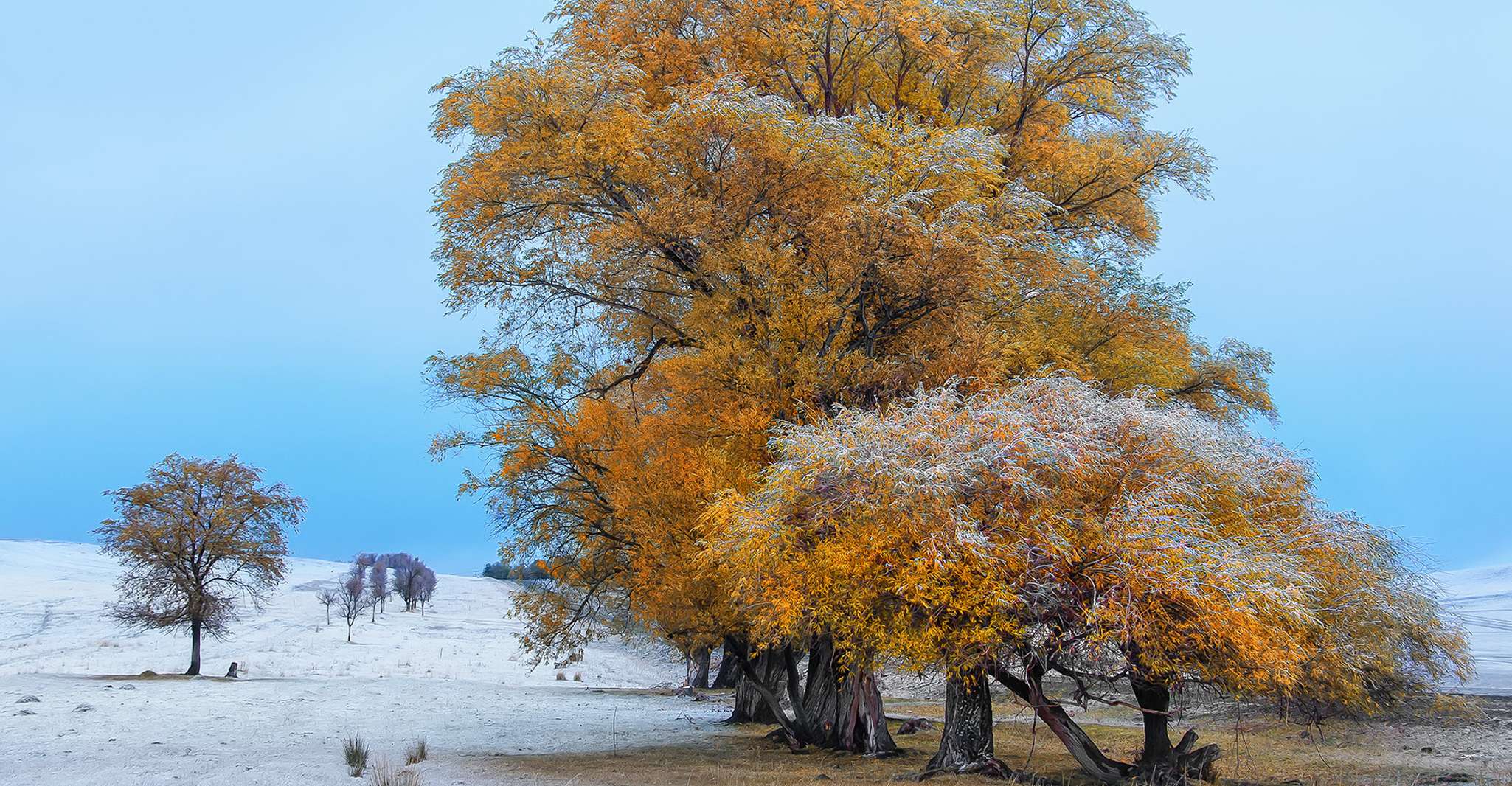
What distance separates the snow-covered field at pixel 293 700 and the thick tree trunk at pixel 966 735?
6333 millimetres

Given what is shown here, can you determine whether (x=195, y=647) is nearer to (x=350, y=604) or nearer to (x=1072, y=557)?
(x=350, y=604)

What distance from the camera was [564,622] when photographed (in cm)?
1867

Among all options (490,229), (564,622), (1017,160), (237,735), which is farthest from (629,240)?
(237,735)

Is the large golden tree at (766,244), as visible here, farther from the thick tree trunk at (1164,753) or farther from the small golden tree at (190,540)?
the small golden tree at (190,540)

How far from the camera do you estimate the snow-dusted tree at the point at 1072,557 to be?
1045 centimetres

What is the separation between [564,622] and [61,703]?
45.4 ft

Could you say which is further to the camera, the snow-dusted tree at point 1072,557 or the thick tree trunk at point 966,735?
the thick tree trunk at point 966,735

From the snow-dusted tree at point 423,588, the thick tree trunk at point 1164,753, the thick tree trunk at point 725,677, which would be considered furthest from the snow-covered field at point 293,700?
the thick tree trunk at point 1164,753

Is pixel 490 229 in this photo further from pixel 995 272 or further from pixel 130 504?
pixel 130 504

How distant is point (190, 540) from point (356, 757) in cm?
2680

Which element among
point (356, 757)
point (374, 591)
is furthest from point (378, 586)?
point (356, 757)

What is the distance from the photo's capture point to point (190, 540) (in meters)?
35.7

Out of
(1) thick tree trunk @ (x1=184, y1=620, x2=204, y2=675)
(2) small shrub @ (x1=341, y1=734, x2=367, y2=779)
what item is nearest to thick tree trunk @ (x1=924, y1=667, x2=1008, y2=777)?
(2) small shrub @ (x1=341, y1=734, x2=367, y2=779)

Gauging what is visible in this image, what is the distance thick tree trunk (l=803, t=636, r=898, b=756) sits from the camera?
17.3 metres
